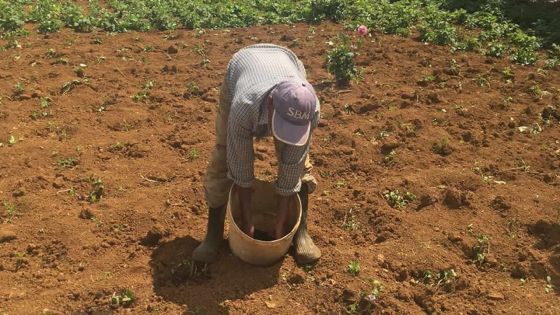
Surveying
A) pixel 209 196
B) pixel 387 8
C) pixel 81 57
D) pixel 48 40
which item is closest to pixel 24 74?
pixel 81 57

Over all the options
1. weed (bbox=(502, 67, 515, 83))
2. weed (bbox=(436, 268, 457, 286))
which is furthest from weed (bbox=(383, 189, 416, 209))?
weed (bbox=(502, 67, 515, 83))

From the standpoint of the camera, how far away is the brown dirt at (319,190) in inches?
146

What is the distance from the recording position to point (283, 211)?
3561 millimetres

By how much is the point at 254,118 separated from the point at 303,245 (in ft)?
3.71

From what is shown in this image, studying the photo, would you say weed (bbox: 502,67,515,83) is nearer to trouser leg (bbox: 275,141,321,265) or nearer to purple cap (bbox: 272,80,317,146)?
trouser leg (bbox: 275,141,321,265)

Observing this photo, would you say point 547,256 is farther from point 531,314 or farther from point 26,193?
point 26,193

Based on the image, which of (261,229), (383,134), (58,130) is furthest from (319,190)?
(58,130)

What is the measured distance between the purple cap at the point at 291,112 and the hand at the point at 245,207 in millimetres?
633

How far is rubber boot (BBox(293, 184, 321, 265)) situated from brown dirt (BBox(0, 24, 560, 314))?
84mm

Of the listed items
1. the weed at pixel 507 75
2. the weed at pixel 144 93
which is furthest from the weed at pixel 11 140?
the weed at pixel 507 75

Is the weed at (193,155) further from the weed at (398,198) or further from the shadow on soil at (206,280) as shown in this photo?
the weed at (398,198)

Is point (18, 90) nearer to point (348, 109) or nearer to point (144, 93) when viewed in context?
point (144, 93)

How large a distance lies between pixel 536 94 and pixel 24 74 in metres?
5.43

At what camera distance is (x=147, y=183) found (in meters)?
4.75
